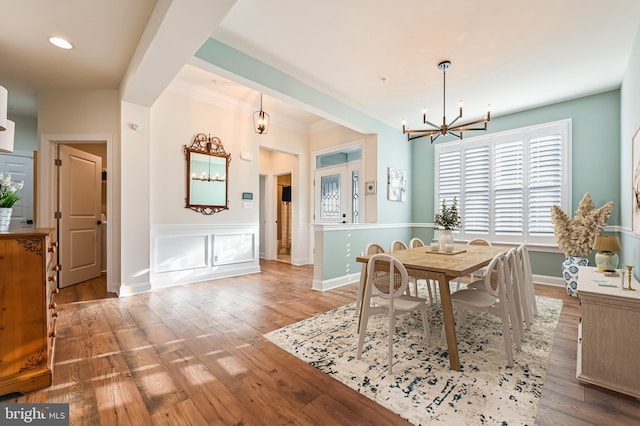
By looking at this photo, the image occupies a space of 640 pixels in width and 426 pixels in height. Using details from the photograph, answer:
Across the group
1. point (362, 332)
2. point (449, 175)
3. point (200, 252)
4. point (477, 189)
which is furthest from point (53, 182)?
point (477, 189)

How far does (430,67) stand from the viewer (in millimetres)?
3320

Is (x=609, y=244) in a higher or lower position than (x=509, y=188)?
lower

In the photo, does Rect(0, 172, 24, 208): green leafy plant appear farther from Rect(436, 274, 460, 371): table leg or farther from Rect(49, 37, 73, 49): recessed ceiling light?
Rect(436, 274, 460, 371): table leg

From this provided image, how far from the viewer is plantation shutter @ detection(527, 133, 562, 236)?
168 inches

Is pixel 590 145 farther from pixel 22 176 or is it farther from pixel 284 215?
pixel 22 176

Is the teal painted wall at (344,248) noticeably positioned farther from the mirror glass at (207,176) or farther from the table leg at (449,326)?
the table leg at (449,326)

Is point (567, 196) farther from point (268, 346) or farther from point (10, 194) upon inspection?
point (10, 194)

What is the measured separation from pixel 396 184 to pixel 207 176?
3.49 meters

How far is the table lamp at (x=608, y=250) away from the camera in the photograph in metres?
2.39

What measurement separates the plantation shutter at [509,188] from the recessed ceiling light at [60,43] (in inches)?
237

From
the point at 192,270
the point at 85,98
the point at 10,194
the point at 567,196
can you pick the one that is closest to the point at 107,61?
the point at 85,98

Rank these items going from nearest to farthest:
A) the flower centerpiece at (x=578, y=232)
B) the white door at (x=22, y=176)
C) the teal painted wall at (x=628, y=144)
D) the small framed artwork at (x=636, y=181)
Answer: the small framed artwork at (x=636, y=181)
the teal painted wall at (x=628, y=144)
the flower centerpiece at (x=578, y=232)
the white door at (x=22, y=176)

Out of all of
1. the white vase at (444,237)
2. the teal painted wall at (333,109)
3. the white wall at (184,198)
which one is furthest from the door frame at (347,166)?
the white vase at (444,237)

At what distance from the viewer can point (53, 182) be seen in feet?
12.9
